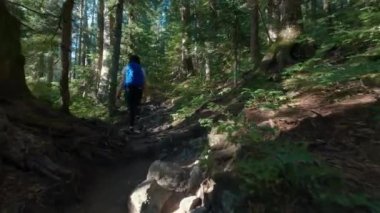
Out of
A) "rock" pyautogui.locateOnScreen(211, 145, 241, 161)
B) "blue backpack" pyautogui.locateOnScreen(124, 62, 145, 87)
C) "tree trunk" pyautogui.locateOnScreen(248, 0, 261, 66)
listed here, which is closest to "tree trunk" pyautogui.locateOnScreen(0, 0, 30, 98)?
"blue backpack" pyautogui.locateOnScreen(124, 62, 145, 87)

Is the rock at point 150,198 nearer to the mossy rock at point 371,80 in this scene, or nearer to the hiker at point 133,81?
the mossy rock at point 371,80

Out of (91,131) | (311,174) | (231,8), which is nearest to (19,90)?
(91,131)

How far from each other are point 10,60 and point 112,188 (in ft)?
10.8

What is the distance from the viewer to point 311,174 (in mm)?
4668

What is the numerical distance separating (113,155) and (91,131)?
67cm

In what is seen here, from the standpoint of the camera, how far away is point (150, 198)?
620 centimetres

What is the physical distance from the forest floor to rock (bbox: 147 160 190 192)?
3.00 ft

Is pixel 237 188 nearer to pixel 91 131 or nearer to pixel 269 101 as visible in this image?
pixel 269 101

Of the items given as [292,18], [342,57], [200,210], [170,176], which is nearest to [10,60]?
[170,176]

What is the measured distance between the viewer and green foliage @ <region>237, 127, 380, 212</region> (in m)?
4.39

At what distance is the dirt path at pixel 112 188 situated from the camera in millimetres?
7107

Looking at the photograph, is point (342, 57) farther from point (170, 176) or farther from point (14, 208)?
point (14, 208)

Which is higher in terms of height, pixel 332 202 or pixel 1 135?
pixel 1 135

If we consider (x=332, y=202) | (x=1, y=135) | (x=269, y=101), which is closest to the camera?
(x=332, y=202)
